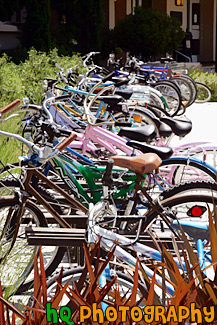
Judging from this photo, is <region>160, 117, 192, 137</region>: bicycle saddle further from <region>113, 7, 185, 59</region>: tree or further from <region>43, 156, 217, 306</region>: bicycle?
<region>113, 7, 185, 59</region>: tree

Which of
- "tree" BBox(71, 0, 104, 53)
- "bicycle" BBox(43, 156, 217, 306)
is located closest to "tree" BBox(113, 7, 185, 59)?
"tree" BBox(71, 0, 104, 53)

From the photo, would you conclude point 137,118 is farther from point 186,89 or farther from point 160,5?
point 160,5

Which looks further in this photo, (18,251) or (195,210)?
(195,210)

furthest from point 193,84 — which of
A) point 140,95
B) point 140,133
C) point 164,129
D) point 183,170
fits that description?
point 140,133

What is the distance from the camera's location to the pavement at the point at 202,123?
35.3ft

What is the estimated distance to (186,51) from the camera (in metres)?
26.4

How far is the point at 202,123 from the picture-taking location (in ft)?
42.1

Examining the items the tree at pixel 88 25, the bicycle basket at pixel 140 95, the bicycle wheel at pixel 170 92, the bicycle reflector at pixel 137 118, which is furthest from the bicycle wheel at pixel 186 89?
the bicycle reflector at pixel 137 118

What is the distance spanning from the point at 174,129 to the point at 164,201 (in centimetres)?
169

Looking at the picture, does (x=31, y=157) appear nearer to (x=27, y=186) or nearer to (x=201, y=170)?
(x=27, y=186)

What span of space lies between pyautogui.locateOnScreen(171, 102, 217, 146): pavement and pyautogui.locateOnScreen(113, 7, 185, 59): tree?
5.71m

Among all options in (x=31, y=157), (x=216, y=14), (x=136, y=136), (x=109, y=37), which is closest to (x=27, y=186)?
(x=31, y=157)

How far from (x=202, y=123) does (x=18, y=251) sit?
9.73 metres

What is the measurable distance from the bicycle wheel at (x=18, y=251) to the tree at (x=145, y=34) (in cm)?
1757
